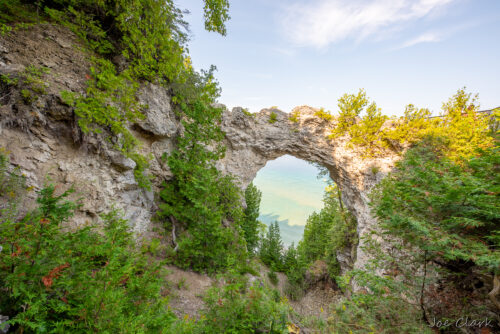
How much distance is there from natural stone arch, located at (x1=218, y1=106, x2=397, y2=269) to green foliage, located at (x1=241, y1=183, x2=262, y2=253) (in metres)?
4.22

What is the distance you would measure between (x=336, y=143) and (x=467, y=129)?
4.50 meters

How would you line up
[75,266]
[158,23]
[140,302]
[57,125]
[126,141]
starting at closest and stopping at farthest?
[75,266], [140,302], [57,125], [126,141], [158,23]

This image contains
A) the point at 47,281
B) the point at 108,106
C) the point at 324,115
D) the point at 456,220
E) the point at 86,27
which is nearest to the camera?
the point at 47,281

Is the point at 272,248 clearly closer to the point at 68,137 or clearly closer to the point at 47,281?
the point at 68,137

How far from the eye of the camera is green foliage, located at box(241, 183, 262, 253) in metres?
11.9

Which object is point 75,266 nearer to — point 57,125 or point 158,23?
point 57,125

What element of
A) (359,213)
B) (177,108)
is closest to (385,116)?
(359,213)

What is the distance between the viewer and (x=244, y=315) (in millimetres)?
2379

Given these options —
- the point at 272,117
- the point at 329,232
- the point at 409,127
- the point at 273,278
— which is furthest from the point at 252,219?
the point at 409,127

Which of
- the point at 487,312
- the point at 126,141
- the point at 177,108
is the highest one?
the point at 177,108

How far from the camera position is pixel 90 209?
3848 millimetres

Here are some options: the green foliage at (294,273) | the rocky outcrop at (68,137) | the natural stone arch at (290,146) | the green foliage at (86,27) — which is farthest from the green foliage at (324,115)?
the green foliage at (294,273)

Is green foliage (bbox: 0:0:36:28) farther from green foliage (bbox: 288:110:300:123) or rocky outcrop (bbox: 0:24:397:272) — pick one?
green foliage (bbox: 288:110:300:123)

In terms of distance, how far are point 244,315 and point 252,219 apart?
10.8 m
